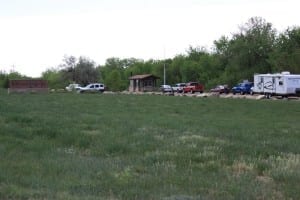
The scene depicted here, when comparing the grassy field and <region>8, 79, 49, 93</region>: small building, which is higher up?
<region>8, 79, 49, 93</region>: small building

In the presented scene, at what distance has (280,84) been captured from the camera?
63469 mm

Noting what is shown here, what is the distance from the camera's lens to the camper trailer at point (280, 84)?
61594 mm

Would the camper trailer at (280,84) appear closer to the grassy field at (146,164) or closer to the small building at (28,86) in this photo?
the small building at (28,86)

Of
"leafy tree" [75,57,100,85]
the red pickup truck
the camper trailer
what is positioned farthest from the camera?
"leafy tree" [75,57,100,85]

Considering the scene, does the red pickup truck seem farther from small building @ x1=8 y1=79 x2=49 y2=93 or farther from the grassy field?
the grassy field

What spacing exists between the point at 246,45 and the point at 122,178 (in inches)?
3809

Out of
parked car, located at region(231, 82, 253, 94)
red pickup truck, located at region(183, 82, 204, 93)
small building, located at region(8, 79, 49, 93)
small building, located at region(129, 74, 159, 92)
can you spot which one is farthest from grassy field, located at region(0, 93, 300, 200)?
small building, located at region(129, 74, 159, 92)

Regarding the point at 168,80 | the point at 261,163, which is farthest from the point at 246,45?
the point at 261,163

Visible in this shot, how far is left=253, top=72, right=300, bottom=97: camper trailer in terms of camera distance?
202 feet

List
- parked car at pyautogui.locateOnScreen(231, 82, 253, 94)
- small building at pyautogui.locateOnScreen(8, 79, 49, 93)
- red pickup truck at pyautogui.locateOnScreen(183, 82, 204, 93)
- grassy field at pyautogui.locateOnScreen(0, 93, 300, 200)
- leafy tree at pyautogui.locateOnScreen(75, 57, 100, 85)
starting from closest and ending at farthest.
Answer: grassy field at pyautogui.locateOnScreen(0, 93, 300, 200) < parked car at pyautogui.locateOnScreen(231, 82, 253, 94) < small building at pyautogui.locateOnScreen(8, 79, 49, 93) < red pickup truck at pyautogui.locateOnScreen(183, 82, 204, 93) < leafy tree at pyautogui.locateOnScreen(75, 57, 100, 85)

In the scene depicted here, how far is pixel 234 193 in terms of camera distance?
814 cm

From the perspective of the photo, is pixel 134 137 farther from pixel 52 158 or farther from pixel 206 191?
pixel 206 191

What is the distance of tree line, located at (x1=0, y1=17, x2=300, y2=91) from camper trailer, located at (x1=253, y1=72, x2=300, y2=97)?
12.6 metres

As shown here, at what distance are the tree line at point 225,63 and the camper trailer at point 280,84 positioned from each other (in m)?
12.6
